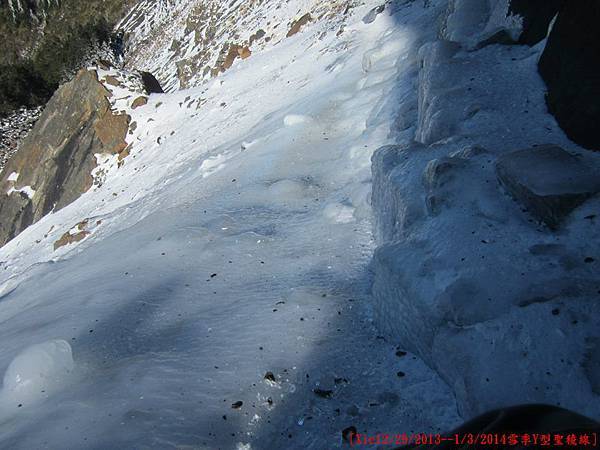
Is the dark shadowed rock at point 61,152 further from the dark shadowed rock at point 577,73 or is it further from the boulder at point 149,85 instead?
the dark shadowed rock at point 577,73

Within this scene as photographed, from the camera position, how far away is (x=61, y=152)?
1161cm

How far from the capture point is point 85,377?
8.63ft

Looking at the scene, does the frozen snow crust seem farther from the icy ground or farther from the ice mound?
the ice mound

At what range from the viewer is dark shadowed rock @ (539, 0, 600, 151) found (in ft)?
8.09

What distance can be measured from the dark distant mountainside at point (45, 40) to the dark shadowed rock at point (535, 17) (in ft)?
50.6

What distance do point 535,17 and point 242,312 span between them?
9.47 ft

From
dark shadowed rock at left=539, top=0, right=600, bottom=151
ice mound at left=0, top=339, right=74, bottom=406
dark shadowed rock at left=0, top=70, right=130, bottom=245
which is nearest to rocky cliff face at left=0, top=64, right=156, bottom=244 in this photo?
dark shadowed rock at left=0, top=70, right=130, bottom=245

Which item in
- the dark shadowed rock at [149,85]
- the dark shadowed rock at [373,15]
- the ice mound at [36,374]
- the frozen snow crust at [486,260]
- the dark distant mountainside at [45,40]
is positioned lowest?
the dark shadowed rock at [373,15]

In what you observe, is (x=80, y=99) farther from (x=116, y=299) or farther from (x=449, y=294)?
(x=449, y=294)

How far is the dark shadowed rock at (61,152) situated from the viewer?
10984 millimetres

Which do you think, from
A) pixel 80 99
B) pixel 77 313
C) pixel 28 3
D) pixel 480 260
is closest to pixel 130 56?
pixel 80 99

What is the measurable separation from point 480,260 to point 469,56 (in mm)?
2297

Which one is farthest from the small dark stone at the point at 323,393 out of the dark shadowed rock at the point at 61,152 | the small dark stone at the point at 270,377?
the dark shadowed rock at the point at 61,152

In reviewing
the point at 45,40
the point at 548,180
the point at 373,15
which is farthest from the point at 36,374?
the point at 45,40
